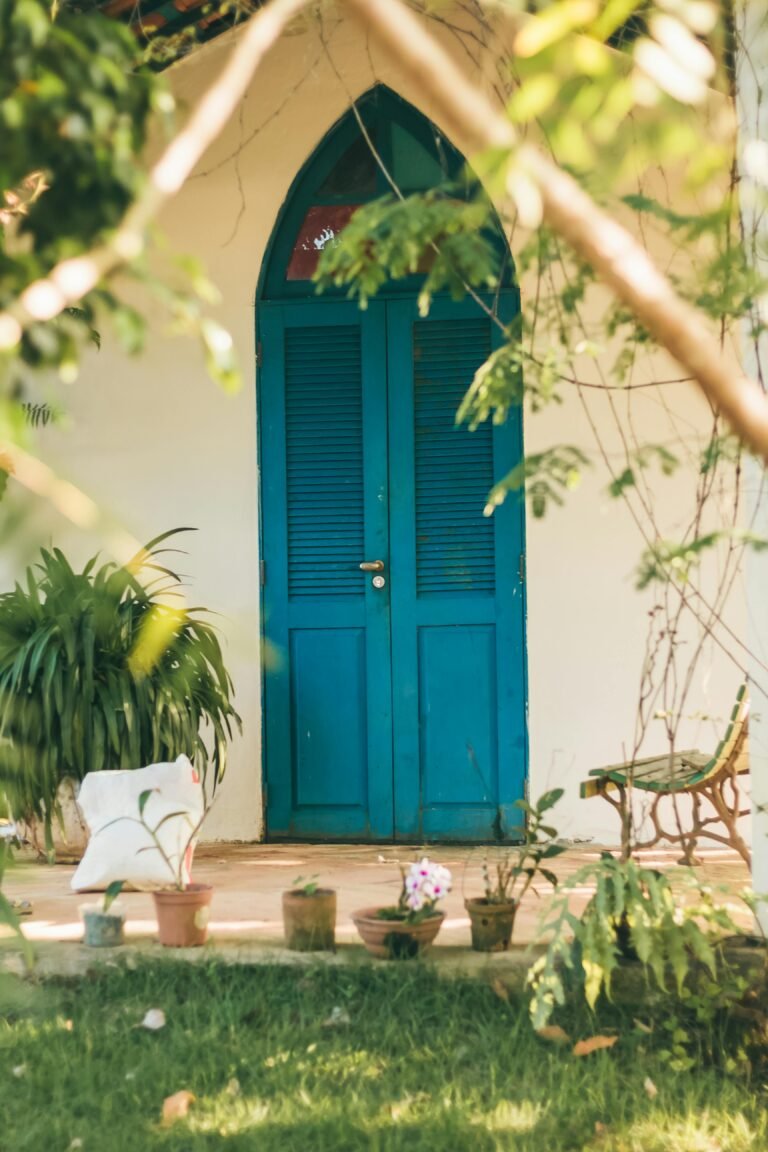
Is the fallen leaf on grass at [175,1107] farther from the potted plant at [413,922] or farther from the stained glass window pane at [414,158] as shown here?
the stained glass window pane at [414,158]

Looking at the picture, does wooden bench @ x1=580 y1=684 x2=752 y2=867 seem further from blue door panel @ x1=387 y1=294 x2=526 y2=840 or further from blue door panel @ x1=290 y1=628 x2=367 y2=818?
blue door panel @ x1=290 y1=628 x2=367 y2=818

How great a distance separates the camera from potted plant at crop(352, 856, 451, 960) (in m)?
3.44

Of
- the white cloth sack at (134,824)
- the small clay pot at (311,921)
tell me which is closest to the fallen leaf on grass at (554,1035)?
the small clay pot at (311,921)

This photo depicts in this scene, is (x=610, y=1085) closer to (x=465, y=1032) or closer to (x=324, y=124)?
(x=465, y=1032)

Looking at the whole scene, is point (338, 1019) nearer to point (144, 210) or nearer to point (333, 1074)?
point (333, 1074)

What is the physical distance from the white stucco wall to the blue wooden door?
4.2 inches

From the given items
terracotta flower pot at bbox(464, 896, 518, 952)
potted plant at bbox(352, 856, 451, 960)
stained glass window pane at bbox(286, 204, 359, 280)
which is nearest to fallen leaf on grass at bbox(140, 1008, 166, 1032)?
potted plant at bbox(352, 856, 451, 960)

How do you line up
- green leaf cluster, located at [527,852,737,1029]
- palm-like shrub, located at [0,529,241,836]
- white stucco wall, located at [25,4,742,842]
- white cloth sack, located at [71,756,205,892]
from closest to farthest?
green leaf cluster, located at [527,852,737,1029]
white cloth sack, located at [71,756,205,892]
palm-like shrub, located at [0,529,241,836]
white stucco wall, located at [25,4,742,842]

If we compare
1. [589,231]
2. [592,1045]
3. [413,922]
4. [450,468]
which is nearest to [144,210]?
[589,231]

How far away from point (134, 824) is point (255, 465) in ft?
6.39

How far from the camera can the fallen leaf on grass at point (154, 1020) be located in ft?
10.6

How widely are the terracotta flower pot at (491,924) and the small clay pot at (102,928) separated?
2.99ft

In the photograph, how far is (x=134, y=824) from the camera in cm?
426

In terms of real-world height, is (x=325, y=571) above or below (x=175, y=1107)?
above
